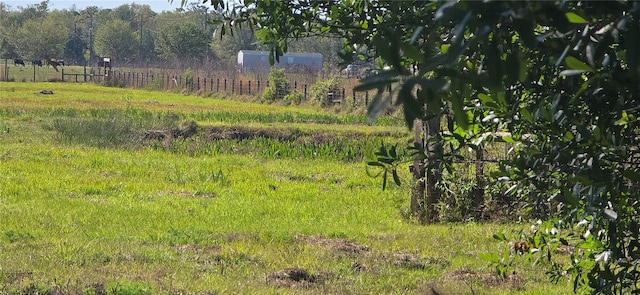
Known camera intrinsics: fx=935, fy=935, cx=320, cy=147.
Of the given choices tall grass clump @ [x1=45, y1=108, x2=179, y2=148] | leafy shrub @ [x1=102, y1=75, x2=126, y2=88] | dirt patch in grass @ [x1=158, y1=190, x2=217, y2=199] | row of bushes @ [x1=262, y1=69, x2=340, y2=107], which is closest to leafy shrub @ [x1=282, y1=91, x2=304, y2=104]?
row of bushes @ [x1=262, y1=69, x2=340, y2=107]

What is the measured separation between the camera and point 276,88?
41.8 metres

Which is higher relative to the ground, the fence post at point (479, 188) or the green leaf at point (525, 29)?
the green leaf at point (525, 29)

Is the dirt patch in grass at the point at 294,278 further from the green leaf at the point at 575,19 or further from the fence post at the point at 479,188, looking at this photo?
the green leaf at the point at 575,19

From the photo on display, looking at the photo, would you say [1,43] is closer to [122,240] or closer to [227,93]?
[227,93]

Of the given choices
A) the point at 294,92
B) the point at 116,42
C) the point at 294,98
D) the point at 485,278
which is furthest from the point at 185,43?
the point at 485,278

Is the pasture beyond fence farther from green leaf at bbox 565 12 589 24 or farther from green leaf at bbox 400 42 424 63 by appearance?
green leaf at bbox 400 42 424 63

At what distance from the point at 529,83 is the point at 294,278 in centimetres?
456

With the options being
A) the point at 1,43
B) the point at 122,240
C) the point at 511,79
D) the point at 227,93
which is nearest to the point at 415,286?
the point at 122,240

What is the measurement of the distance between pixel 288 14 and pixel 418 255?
4.44 metres

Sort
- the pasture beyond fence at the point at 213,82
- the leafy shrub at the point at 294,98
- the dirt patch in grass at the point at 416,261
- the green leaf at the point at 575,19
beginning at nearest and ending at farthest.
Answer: the green leaf at the point at 575,19 → the dirt patch in grass at the point at 416,261 → the pasture beyond fence at the point at 213,82 → the leafy shrub at the point at 294,98

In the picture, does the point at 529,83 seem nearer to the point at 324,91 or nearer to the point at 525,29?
the point at 525,29

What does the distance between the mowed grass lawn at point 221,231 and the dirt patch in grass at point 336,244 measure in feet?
0.06

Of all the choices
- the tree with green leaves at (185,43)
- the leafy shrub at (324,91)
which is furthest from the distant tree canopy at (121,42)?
the leafy shrub at (324,91)

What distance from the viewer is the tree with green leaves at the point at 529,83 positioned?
1558mm
